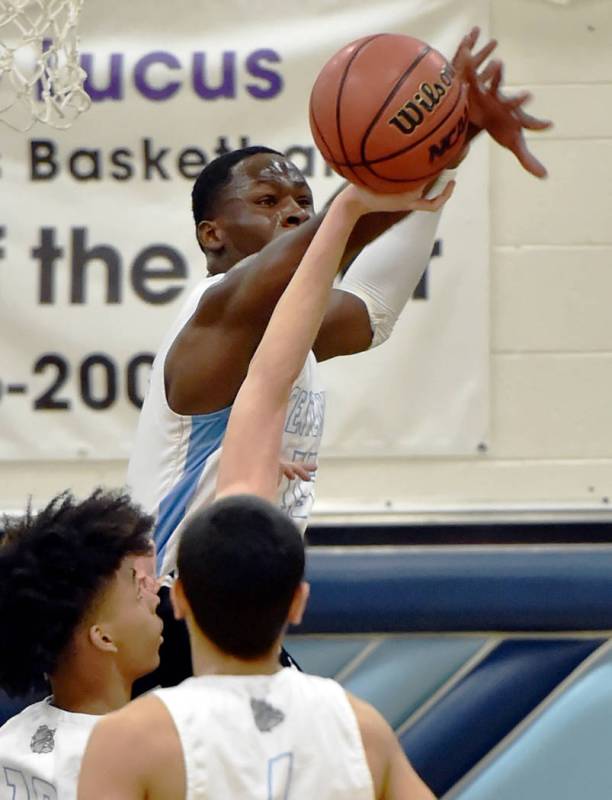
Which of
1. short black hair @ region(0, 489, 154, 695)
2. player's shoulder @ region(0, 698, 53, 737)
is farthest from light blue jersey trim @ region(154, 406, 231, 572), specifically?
player's shoulder @ region(0, 698, 53, 737)

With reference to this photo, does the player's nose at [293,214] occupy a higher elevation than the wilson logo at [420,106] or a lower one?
lower

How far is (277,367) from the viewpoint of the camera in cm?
171

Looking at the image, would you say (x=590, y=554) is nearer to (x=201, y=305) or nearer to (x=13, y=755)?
(x=201, y=305)

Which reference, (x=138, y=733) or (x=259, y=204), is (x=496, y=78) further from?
(x=138, y=733)

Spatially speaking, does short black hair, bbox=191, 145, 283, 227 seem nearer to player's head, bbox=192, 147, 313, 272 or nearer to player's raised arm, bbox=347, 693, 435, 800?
player's head, bbox=192, 147, 313, 272

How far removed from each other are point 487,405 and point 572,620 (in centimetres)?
92

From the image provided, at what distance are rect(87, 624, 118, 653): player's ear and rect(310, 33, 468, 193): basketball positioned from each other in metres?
0.68

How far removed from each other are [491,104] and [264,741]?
0.99 metres

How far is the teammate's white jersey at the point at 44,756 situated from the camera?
186 centimetres

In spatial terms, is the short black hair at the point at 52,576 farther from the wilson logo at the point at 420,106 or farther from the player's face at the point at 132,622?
the wilson logo at the point at 420,106

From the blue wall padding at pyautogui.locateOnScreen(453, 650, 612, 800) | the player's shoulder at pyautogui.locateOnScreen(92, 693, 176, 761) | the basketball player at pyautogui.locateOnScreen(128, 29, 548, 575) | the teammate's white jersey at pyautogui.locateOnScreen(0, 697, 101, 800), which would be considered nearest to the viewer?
the player's shoulder at pyautogui.locateOnScreen(92, 693, 176, 761)

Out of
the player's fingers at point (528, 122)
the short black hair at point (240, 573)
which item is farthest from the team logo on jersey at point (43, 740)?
the player's fingers at point (528, 122)

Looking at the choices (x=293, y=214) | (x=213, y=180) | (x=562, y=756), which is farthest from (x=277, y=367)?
(x=562, y=756)

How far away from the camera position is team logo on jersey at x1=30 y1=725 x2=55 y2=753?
1876mm
